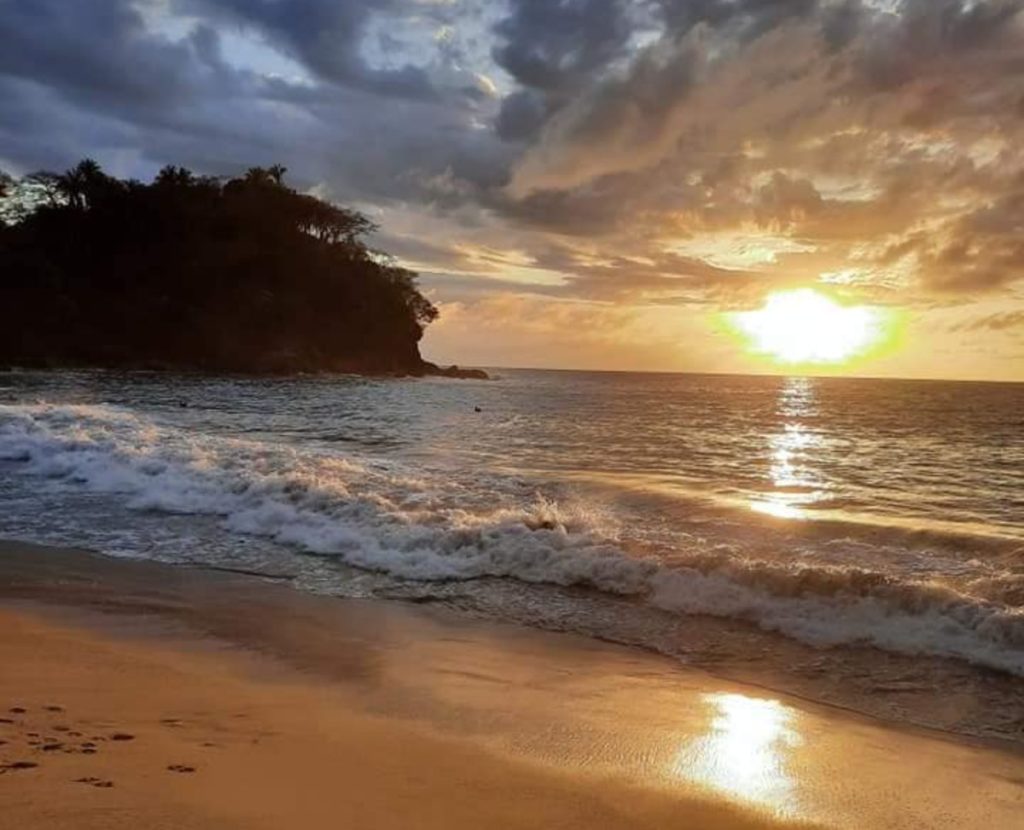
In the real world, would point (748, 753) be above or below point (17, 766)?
below

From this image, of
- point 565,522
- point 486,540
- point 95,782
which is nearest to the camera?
point 95,782

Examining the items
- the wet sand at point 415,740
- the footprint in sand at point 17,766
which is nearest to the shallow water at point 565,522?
the wet sand at point 415,740

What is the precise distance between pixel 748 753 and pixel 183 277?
3445 inches

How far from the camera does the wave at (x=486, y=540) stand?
7832 mm

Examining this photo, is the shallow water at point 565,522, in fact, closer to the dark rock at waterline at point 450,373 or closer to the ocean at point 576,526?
the ocean at point 576,526

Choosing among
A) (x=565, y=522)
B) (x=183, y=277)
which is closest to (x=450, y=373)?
(x=183, y=277)

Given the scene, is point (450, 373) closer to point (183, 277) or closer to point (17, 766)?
point (183, 277)

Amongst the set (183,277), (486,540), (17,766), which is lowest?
(486,540)

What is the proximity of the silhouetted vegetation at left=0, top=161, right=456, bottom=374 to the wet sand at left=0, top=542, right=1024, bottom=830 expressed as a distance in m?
67.9

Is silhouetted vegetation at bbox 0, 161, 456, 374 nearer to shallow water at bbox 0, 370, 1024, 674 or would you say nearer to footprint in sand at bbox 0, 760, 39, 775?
shallow water at bbox 0, 370, 1024, 674

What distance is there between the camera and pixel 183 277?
83.8 meters

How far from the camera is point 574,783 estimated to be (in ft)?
13.9

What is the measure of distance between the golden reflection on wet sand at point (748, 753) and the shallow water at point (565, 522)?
210cm

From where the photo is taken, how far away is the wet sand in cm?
374
